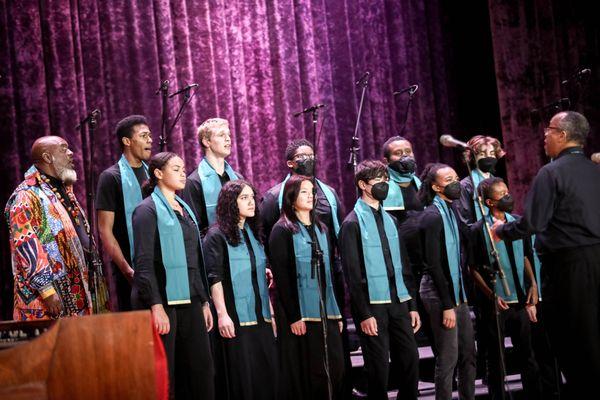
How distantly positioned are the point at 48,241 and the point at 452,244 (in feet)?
8.36

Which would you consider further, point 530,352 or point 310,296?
point 530,352

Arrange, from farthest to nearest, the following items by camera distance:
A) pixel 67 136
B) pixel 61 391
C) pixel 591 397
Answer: pixel 67 136
pixel 591 397
pixel 61 391

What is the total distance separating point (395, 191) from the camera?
19.0 ft

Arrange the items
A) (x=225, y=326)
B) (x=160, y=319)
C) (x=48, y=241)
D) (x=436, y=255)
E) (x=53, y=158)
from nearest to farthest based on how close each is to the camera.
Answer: (x=160, y=319), (x=48, y=241), (x=225, y=326), (x=53, y=158), (x=436, y=255)

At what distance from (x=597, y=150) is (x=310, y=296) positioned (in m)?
3.93

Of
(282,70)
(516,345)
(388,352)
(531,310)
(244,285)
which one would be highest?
(282,70)

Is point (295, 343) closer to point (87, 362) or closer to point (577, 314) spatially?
point (577, 314)

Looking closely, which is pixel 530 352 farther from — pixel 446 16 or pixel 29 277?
pixel 446 16

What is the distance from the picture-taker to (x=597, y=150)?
24.9ft

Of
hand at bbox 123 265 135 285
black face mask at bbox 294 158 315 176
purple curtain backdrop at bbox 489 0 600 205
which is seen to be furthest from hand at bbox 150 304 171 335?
purple curtain backdrop at bbox 489 0 600 205

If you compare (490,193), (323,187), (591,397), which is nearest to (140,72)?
(323,187)

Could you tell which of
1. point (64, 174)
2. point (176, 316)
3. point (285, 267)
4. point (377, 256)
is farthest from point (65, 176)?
point (377, 256)

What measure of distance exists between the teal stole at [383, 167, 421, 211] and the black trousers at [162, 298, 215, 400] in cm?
188

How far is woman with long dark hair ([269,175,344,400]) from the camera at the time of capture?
16.4ft
